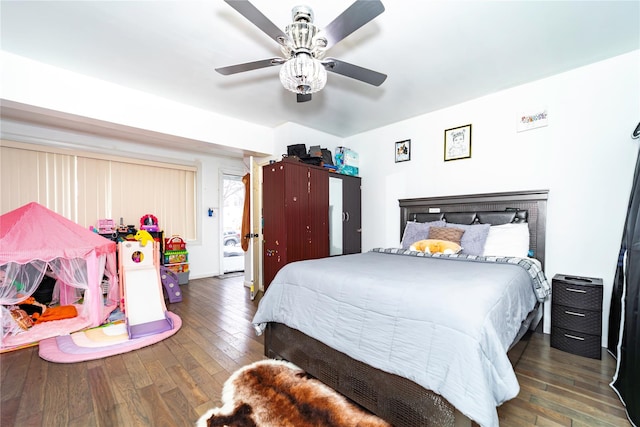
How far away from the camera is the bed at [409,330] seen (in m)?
1.15

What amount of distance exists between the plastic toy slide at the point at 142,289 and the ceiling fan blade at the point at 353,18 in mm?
2964

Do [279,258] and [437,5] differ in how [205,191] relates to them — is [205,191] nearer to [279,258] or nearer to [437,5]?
[279,258]

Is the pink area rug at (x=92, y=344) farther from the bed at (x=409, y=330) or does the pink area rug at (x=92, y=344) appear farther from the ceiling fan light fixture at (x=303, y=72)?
the ceiling fan light fixture at (x=303, y=72)

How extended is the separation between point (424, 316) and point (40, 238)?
3.58m

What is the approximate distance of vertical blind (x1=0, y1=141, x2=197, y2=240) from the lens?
3566 millimetres

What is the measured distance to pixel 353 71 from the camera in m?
1.90

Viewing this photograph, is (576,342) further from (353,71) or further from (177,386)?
(177,386)

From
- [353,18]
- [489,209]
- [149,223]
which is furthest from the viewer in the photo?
[149,223]

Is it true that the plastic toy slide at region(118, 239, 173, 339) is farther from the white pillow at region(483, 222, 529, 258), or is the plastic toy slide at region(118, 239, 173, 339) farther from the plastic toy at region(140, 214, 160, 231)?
the white pillow at region(483, 222, 529, 258)

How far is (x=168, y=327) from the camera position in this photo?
275 cm

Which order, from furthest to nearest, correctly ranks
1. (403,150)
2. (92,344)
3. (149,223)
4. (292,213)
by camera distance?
1. (149,223)
2. (403,150)
3. (292,213)
4. (92,344)

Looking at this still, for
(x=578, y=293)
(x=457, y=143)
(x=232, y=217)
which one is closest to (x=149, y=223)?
(x=232, y=217)

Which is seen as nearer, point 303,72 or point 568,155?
point 303,72

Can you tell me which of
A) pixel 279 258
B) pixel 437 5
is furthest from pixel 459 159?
pixel 279 258
